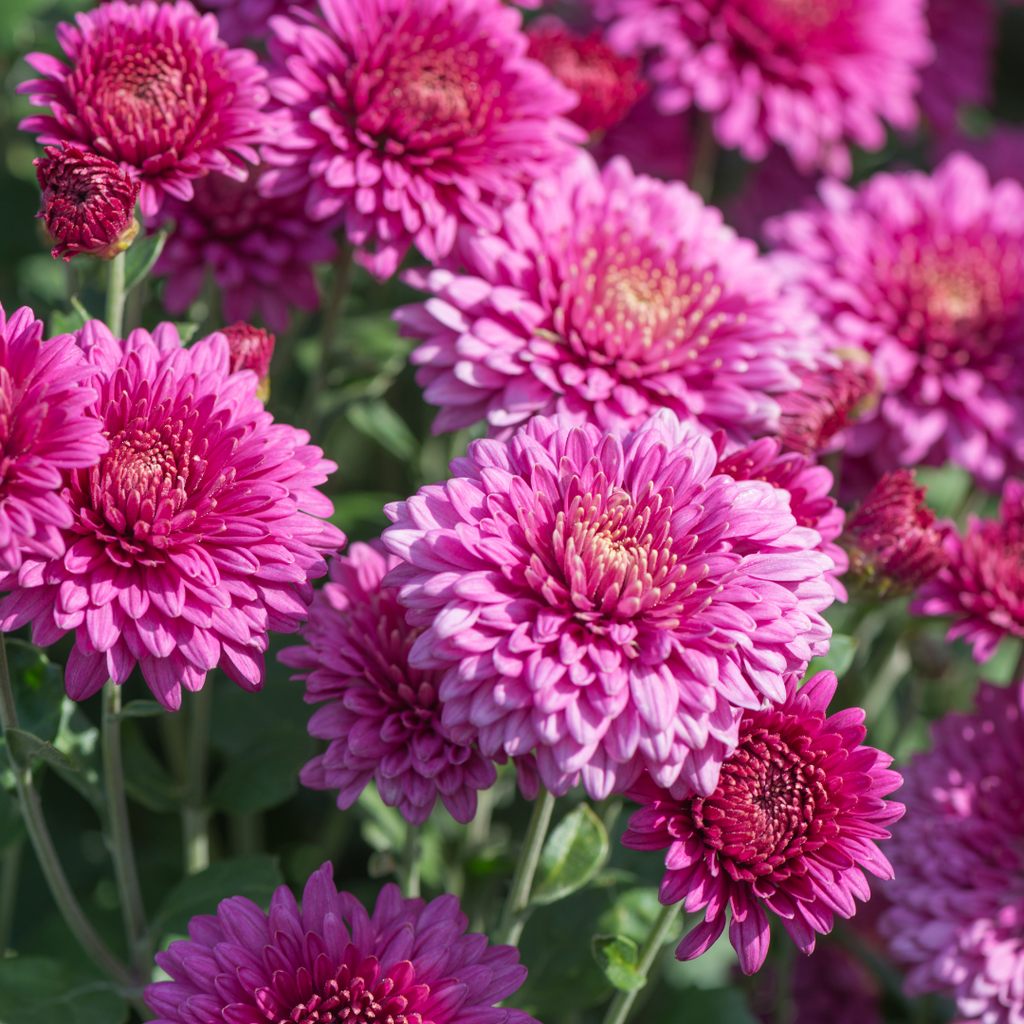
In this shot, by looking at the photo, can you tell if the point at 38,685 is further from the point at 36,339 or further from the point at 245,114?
the point at 245,114

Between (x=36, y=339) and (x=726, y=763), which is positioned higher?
(x=36, y=339)

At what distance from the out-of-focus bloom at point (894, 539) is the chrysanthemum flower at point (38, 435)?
63cm

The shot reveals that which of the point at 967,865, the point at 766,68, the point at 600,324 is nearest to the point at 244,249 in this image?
the point at 600,324

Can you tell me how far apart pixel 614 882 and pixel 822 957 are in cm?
48

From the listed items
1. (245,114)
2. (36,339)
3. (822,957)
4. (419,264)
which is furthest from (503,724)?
(822,957)

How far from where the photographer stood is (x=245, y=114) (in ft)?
3.15

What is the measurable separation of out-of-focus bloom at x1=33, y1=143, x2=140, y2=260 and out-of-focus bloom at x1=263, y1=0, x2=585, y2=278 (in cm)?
19

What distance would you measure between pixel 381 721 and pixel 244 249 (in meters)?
0.52

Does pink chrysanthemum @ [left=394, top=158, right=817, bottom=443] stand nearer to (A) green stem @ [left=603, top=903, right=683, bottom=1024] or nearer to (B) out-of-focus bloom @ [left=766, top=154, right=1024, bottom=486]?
(B) out-of-focus bloom @ [left=766, top=154, right=1024, bottom=486]

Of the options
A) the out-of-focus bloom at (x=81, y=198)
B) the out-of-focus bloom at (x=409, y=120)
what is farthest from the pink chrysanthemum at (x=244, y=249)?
the out-of-focus bloom at (x=81, y=198)

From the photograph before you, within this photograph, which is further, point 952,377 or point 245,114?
point 952,377

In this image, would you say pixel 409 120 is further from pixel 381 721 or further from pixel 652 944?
pixel 652 944

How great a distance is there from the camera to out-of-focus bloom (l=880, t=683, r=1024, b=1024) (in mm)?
1032

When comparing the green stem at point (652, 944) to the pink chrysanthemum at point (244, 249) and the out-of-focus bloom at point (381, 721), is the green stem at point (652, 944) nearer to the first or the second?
the out-of-focus bloom at point (381, 721)
